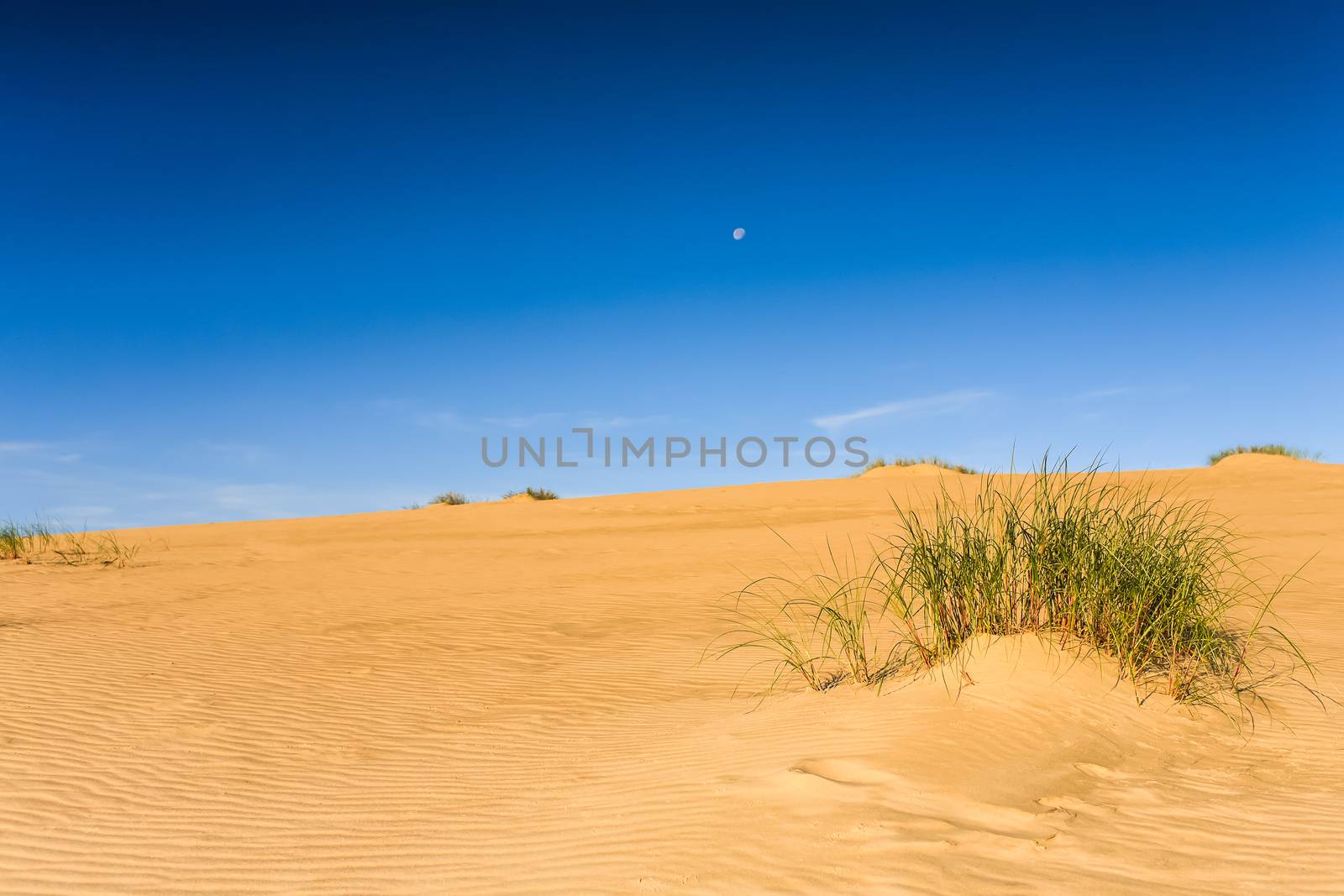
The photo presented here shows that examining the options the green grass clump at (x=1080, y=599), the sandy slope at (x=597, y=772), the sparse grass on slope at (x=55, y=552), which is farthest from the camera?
the sparse grass on slope at (x=55, y=552)

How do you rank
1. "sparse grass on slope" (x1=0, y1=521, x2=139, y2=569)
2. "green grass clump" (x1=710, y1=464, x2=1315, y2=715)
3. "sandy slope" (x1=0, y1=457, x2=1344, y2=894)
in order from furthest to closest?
1. "sparse grass on slope" (x1=0, y1=521, x2=139, y2=569)
2. "green grass clump" (x1=710, y1=464, x2=1315, y2=715)
3. "sandy slope" (x1=0, y1=457, x2=1344, y2=894)

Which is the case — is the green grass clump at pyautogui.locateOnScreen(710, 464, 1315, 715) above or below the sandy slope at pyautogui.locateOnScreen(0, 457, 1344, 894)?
above

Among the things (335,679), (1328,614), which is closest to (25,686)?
(335,679)

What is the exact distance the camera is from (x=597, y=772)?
4.94 m

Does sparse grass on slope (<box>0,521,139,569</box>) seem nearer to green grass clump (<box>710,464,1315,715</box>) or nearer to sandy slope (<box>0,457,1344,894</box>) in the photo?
sandy slope (<box>0,457,1344,894</box>)

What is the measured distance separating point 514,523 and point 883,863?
19.7m

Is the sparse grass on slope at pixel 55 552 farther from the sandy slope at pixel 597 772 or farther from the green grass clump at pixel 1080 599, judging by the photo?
the green grass clump at pixel 1080 599

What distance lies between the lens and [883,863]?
333 centimetres

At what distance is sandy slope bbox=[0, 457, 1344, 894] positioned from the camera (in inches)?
139

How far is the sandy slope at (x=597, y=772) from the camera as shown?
352 cm

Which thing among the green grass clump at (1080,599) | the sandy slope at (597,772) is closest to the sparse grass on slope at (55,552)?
the sandy slope at (597,772)

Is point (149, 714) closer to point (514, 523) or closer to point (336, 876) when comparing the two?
point (336, 876)

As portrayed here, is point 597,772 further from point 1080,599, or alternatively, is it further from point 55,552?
point 55,552

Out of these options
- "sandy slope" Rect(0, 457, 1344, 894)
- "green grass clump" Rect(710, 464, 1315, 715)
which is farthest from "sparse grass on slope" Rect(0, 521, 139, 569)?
"green grass clump" Rect(710, 464, 1315, 715)
